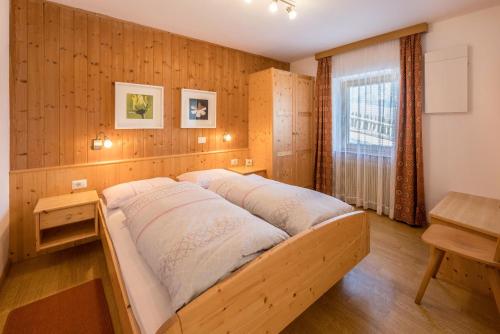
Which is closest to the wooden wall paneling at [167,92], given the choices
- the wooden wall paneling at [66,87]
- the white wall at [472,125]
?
the wooden wall paneling at [66,87]

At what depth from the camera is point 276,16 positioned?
2756 mm

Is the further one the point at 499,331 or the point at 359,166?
the point at 359,166

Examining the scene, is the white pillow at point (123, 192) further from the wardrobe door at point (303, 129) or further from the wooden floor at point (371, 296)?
the wardrobe door at point (303, 129)

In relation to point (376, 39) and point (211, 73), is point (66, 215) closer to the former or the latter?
point (211, 73)

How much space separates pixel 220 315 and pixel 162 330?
253 mm

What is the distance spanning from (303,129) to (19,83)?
3.56 meters

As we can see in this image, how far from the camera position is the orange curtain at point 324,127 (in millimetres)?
3977

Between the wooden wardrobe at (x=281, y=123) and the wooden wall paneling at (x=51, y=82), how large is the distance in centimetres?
247

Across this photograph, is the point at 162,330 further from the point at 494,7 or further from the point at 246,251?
the point at 494,7

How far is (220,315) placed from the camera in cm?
106

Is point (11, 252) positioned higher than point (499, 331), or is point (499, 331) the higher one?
point (11, 252)

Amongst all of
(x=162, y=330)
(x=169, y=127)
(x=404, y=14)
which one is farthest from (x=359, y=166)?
(x=162, y=330)

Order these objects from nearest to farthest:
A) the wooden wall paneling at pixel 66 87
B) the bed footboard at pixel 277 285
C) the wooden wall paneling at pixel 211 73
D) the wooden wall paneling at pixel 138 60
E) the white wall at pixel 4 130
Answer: the bed footboard at pixel 277 285 → the white wall at pixel 4 130 → the wooden wall paneling at pixel 66 87 → the wooden wall paneling at pixel 138 60 → the wooden wall paneling at pixel 211 73

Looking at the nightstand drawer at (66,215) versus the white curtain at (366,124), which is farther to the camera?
the white curtain at (366,124)
